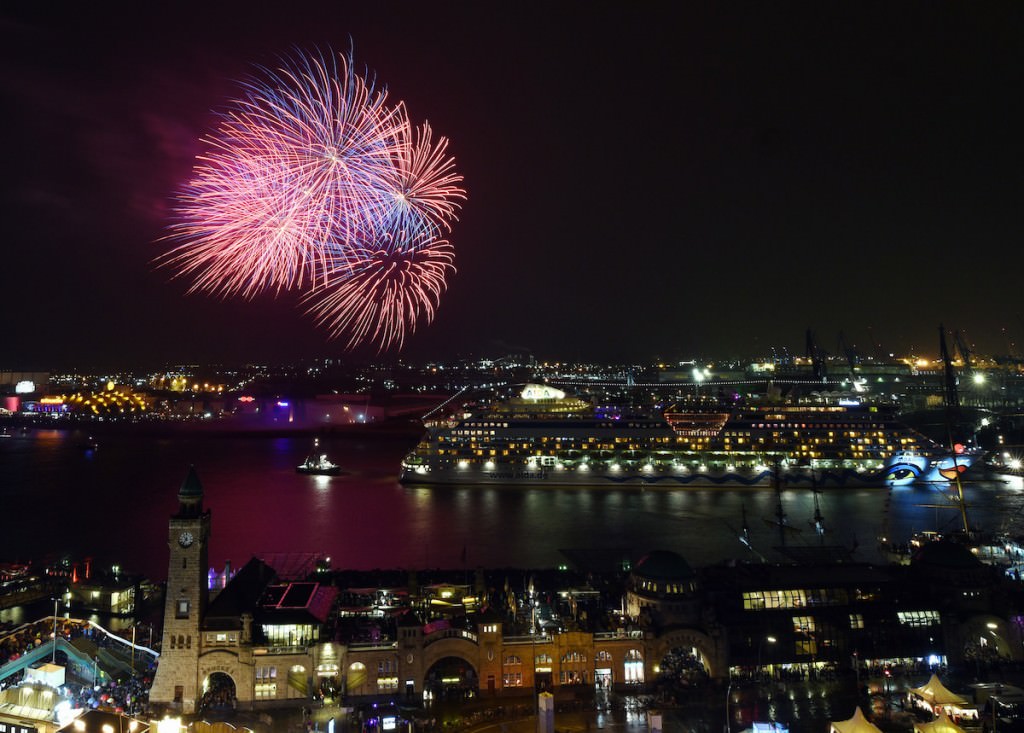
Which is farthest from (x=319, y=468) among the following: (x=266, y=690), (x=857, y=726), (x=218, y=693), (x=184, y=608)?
(x=857, y=726)

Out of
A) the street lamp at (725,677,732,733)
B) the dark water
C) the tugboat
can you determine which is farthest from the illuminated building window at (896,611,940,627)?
the tugboat

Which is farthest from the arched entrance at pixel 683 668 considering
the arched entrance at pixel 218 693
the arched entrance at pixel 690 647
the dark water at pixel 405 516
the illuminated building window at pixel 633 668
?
the arched entrance at pixel 218 693

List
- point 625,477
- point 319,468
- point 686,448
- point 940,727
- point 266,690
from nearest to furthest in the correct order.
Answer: point 940,727 → point 266,690 → point 625,477 → point 686,448 → point 319,468

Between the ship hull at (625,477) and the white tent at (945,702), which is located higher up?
the ship hull at (625,477)

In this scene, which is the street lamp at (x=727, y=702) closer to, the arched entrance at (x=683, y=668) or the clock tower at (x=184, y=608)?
the arched entrance at (x=683, y=668)

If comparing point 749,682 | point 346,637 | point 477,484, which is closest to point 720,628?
point 749,682

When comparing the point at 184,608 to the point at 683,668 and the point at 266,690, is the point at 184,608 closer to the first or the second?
the point at 266,690
